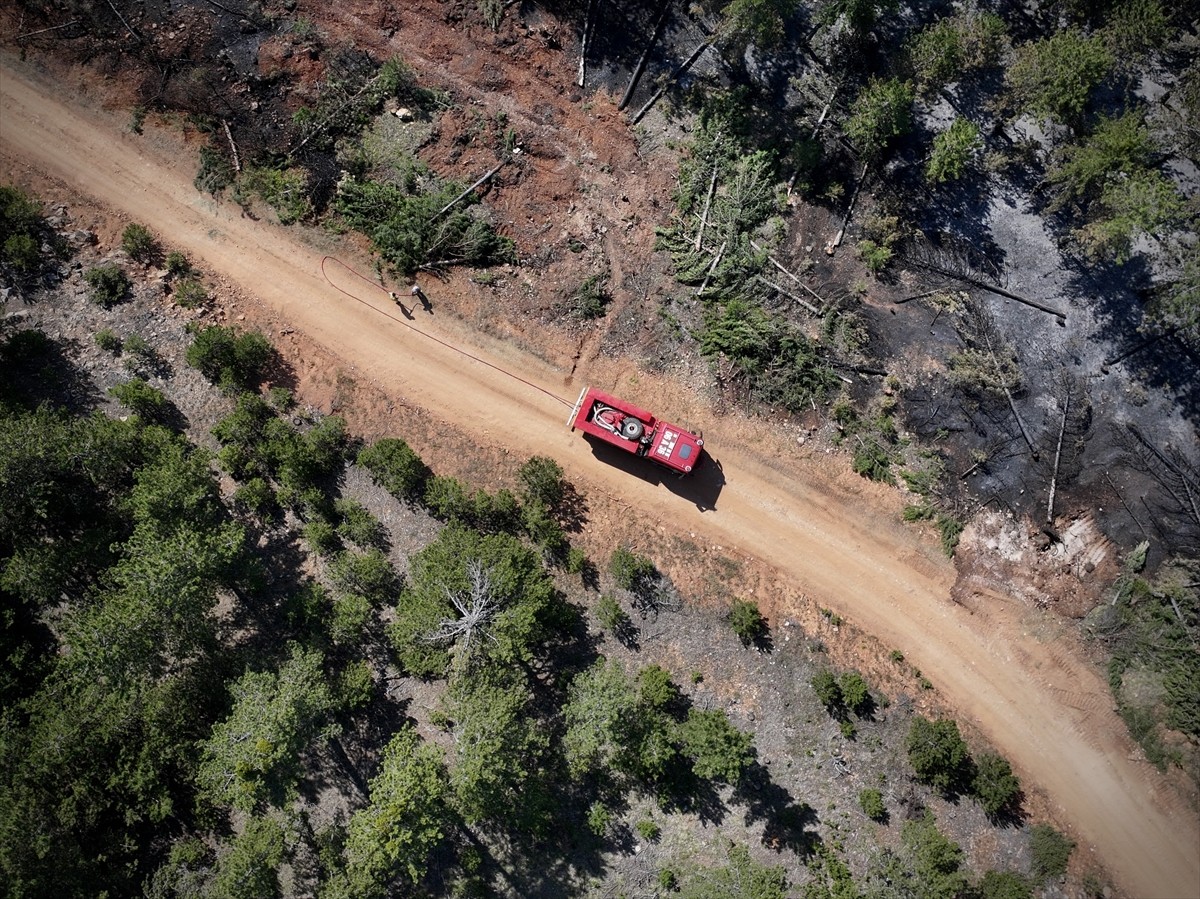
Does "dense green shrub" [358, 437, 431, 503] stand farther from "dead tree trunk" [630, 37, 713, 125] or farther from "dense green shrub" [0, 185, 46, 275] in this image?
"dead tree trunk" [630, 37, 713, 125]

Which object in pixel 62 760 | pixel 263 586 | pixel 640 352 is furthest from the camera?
pixel 640 352

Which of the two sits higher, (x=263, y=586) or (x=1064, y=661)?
(x=1064, y=661)

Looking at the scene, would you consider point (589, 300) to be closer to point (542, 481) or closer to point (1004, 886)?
point (542, 481)

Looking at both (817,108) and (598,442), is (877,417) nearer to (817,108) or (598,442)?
(598,442)

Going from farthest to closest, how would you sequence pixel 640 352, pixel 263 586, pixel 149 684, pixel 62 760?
pixel 640 352
pixel 263 586
pixel 149 684
pixel 62 760

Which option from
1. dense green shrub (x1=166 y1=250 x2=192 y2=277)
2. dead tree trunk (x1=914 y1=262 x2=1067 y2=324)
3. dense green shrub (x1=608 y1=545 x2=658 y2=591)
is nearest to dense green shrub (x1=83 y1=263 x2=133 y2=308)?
dense green shrub (x1=166 y1=250 x2=192 y2=277)

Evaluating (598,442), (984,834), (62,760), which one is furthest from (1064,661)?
(62,760)

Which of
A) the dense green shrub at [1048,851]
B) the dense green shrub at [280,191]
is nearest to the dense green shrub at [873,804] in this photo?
the dense green shrub at [1048,851]
